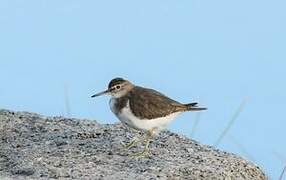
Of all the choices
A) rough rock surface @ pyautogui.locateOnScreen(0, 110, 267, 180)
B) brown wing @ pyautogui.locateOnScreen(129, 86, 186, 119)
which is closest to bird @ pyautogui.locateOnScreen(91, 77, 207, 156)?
brown wing @ pyautogui.locateOnScreen(129, 86, 186, 119)

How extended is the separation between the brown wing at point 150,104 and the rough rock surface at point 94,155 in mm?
393

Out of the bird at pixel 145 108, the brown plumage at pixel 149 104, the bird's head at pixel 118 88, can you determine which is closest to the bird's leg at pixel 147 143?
the bird at pixel 145 108

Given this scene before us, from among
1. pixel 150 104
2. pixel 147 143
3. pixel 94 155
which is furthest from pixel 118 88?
pixel 94 155

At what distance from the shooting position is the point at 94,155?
907 cm

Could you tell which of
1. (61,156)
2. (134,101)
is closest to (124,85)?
(134,101)

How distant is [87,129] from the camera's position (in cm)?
1029

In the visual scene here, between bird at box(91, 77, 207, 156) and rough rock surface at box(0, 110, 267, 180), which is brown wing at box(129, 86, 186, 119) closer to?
bird at box(91, 77, 207, 156)

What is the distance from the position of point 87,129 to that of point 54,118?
80 cm

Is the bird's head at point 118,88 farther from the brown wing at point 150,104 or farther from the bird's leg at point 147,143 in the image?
the bird's leg at point 147,143

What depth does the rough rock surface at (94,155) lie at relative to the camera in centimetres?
854

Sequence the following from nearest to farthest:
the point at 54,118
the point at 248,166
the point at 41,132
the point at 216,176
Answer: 1. the point at 216,176
2. the point at 248,166
3. the point at 41,132
4. the point at 54,118

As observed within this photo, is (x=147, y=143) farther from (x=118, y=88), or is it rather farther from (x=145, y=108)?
(x=118, y=88)

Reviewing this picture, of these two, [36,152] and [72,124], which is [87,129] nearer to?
[72,124]

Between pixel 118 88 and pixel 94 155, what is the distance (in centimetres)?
81
